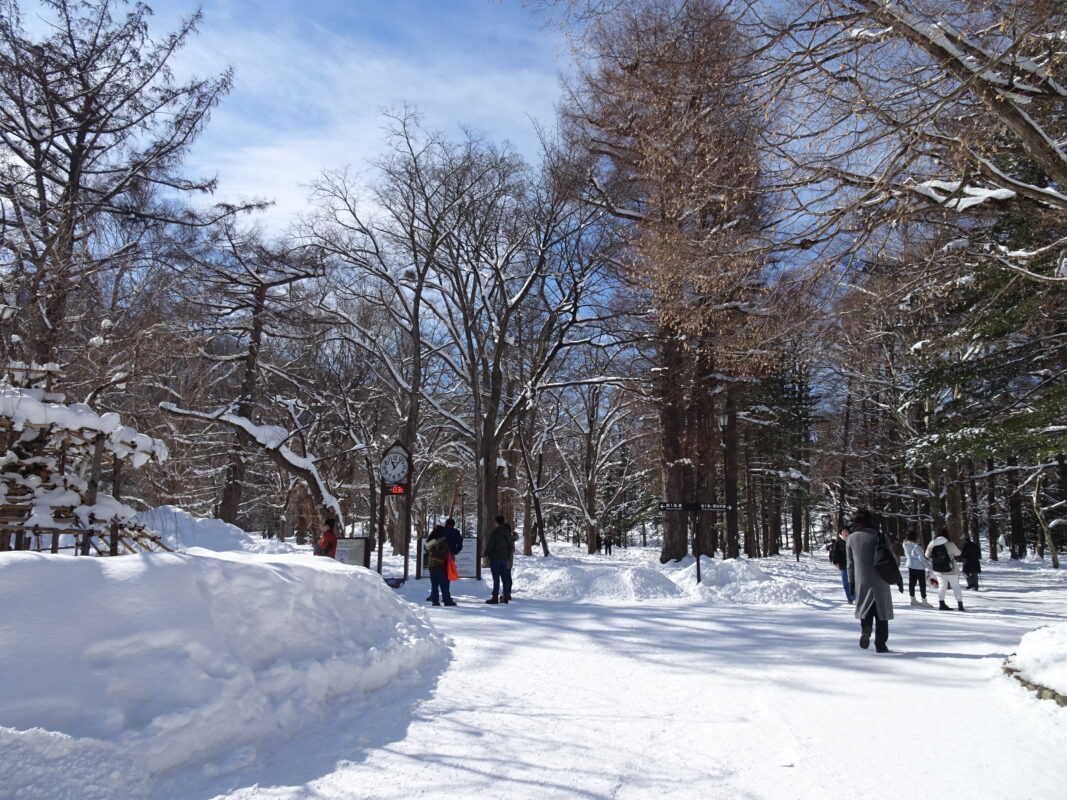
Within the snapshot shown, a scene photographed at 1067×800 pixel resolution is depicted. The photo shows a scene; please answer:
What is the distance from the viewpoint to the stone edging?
5323 mm

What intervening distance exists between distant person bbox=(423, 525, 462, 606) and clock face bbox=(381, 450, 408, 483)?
9.92 feet

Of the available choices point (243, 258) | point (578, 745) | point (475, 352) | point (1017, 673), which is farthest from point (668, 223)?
point (243, 258)

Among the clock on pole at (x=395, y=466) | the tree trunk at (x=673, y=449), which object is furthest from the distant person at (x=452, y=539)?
the tree trunk at (x=673, y=449)

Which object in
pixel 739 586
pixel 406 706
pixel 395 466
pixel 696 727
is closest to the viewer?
pixel 696 727

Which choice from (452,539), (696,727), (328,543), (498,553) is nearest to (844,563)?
(498,553)

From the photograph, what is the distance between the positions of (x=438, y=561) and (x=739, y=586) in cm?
725

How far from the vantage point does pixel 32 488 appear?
21.0ft

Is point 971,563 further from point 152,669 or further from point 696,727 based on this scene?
point 152,669

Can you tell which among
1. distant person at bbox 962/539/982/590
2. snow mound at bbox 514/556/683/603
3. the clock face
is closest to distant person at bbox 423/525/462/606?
the clock face

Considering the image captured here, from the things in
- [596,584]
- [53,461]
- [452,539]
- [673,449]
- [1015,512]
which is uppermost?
[673,449]

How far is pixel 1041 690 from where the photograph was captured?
18.5 ft

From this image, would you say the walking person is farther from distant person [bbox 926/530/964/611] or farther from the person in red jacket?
distant person [bbox 926/530/964/611]

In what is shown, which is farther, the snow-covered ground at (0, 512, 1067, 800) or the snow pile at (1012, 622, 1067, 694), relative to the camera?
the snow pile at (1012, 622, 1067, 694)

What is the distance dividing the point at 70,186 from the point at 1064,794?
12.3 metres
